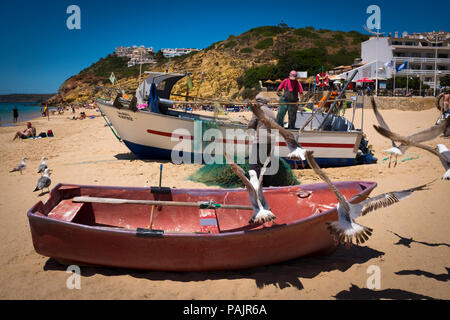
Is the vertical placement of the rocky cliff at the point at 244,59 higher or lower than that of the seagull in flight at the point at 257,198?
higher

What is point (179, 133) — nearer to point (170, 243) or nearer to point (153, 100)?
point (153, 100)

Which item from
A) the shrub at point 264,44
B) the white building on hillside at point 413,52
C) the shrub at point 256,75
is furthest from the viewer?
the shrub at point 264,44

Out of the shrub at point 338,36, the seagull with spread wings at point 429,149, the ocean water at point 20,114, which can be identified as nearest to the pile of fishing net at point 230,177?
the seagull with spread wings at point 429,149

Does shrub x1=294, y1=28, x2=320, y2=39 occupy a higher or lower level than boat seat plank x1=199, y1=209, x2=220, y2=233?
higher

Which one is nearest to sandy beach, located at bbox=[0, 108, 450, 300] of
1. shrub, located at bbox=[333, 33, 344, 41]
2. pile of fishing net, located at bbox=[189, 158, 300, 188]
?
pile of fishing net, located at bbox=[189, 158, 300, 188]

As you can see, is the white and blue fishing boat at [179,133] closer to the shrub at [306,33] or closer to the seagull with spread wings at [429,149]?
the seagull with spread wings at [429,149]

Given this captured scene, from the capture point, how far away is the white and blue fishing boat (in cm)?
815

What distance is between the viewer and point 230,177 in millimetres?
6941

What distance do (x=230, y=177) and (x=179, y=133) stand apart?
2.44m

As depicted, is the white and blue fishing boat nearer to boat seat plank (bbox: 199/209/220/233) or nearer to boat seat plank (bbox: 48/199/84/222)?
boat seat plank (bbox: 199/209/220/233)

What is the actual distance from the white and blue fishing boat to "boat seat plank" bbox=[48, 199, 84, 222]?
4422 mm

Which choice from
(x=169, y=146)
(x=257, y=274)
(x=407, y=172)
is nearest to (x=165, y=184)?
(x=169, y=146)

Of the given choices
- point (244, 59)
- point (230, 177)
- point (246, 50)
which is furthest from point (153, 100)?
point (246, 50)

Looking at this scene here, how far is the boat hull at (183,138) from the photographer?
8141 mm
